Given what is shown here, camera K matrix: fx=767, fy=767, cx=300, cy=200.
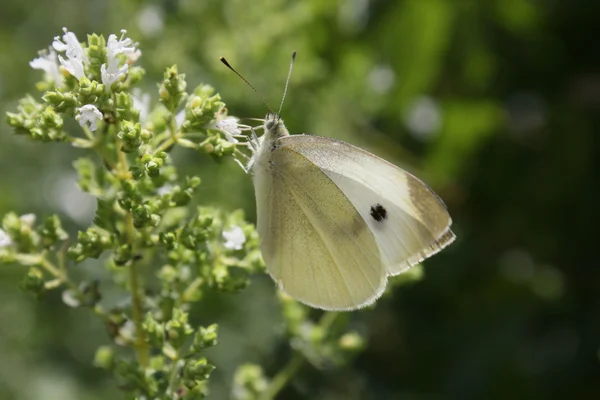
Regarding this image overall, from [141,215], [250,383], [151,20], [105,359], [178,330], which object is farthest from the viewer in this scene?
[151,20]

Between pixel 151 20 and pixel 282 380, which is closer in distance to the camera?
pixel 282 380

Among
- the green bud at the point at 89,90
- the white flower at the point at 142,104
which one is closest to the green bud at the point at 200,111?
the white flower at the point at 142,104

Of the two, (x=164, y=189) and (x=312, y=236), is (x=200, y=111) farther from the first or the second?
(x=312, y=236)

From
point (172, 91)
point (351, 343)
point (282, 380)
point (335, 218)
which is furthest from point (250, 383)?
point (172, 91)

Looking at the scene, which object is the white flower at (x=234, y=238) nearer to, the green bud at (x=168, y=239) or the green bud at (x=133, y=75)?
the green bud at (x=168, y=239)

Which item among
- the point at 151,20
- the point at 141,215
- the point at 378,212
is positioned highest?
the point at 151,20

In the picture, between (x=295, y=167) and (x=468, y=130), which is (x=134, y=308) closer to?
(x=295, y=167)

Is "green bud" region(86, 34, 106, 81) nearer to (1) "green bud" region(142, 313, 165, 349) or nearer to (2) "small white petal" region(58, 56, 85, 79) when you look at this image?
(2) "small white petal" region(58, 56, 85, 79)
